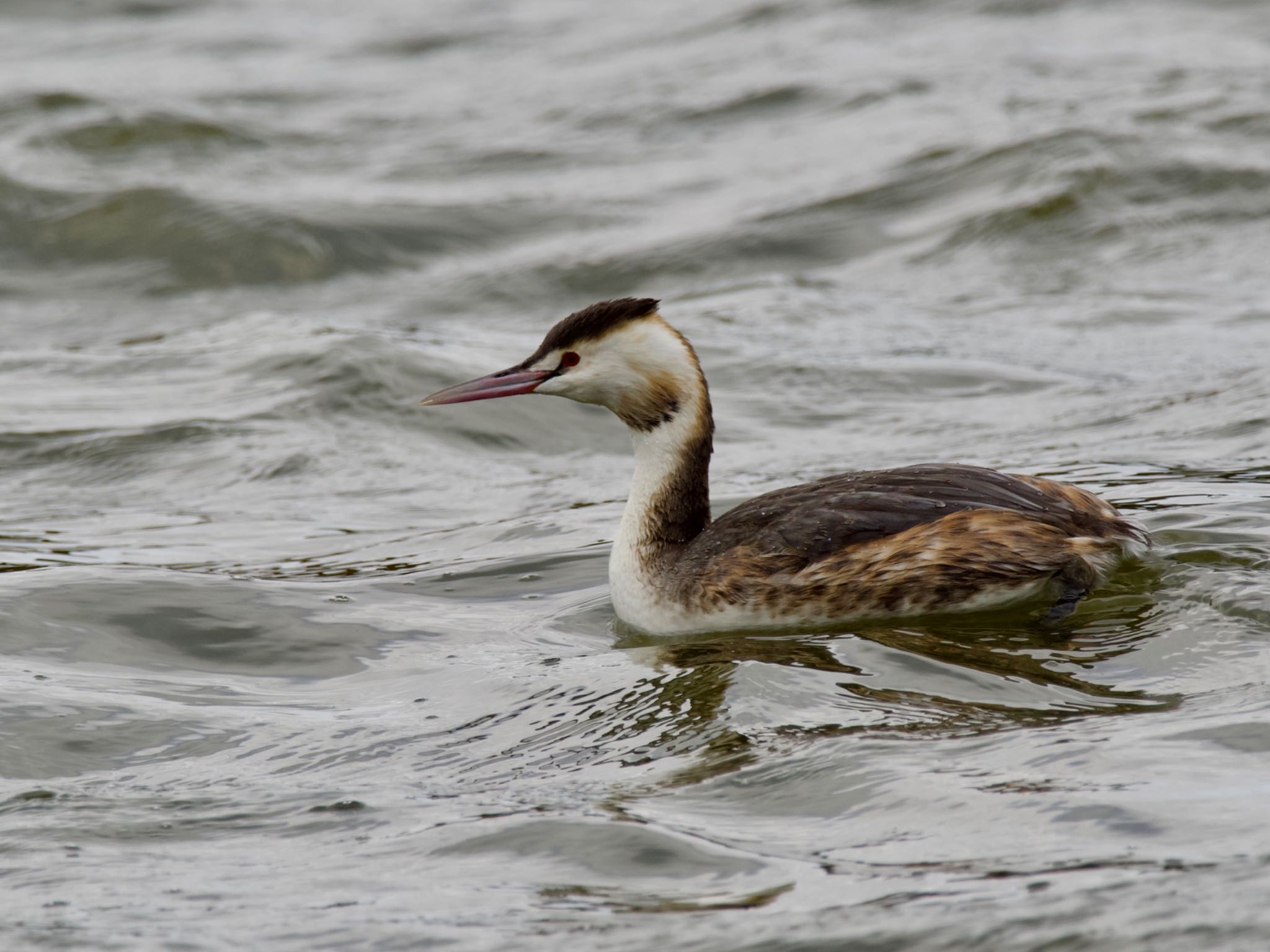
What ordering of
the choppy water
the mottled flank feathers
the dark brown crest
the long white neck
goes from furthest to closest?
the long white neck, the dark brown crest, the mottled flank feathers, the choppy water

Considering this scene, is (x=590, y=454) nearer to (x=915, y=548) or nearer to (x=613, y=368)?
(x=613, y=368)

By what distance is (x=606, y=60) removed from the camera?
770 inches

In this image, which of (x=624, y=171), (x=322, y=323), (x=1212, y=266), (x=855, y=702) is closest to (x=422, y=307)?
(x=322, y=323)

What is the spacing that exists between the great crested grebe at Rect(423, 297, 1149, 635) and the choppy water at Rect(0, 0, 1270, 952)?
0.48 ft

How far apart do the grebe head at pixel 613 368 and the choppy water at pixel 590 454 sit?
0.86 meters

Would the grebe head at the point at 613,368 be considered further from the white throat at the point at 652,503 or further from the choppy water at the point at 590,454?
the choppy water at the point at 590,454

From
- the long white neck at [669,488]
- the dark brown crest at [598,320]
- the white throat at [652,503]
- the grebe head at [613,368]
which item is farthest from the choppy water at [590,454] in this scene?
the dark brown crest at [598,320]

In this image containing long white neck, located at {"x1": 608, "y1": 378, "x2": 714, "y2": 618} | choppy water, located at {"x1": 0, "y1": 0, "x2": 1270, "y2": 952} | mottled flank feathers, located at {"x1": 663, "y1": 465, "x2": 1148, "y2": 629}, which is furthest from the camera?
long white neck, located at {"x1": 608, "y1": 378, "x2": 714, "y2": 618}

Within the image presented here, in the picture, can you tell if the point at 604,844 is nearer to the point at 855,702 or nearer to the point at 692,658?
the point at 855,702

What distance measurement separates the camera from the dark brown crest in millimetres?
6684

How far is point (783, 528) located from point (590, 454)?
3.50m

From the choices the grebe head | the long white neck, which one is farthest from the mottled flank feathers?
the grebe head

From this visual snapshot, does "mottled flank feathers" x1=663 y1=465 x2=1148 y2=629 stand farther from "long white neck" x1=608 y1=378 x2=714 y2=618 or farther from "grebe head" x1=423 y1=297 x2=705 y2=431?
"grebe head" x1=423 y1=297 x2=705 y2=431

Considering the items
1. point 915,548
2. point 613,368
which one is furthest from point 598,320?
point 915,548
